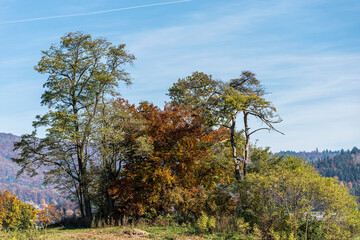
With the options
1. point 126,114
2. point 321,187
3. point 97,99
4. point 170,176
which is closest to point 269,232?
point 321,187

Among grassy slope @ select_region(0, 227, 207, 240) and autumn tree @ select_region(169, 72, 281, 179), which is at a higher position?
autumn tree @ select_region(169, 72, 281, 179)

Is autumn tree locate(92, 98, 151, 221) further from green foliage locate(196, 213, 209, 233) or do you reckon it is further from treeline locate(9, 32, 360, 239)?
green foliage locate(196, 213, 209, 233)

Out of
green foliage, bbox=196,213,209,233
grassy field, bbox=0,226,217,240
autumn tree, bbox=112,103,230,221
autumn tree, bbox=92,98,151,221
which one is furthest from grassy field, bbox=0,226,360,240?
autumn tree, bbox=92,98,151,221

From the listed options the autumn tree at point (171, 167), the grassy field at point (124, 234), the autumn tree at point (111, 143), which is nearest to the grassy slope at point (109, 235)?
the grassy field at point (124, 234)

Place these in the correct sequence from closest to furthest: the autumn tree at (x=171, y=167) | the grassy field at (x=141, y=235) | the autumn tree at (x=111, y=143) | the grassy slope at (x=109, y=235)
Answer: the grassy slope at (x=109, y=235) → the grassy field at (x=141, y=235) → the autumn tree at (x=171, y=167) → the autumn tree at (x=111, y=143)

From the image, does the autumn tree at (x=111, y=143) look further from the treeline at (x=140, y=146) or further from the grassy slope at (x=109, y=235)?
the grassy slope at (x=109, y=235)

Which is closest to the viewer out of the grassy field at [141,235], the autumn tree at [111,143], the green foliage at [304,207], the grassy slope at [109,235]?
the grassy slope at [109,235]

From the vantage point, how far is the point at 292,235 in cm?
1226

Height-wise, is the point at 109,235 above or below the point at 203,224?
below

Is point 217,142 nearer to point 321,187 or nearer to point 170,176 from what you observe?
point 170,176

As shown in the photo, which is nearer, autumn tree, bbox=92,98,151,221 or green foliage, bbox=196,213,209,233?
green foliage, bbox=196,213,209,233

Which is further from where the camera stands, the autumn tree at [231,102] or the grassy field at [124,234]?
the autumn tree at [231,102]

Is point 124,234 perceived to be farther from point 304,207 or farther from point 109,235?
point 304,207

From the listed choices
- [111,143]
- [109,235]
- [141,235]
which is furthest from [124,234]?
[111,143]
